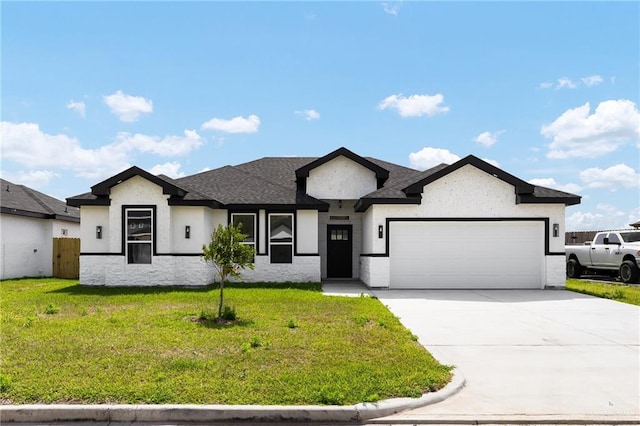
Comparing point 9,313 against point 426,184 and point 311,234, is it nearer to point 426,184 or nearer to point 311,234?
point 311,234

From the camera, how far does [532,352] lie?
730 cm

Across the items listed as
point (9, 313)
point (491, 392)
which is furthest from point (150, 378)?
point (9, 313)

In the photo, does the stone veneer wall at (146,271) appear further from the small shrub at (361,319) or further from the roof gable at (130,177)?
the small shrub at (361,319)

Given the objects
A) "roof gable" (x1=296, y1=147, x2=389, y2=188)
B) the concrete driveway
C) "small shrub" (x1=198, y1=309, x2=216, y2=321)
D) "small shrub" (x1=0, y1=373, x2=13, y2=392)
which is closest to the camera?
the concrete driveway

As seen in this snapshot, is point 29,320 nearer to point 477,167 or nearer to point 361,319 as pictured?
point 361,319

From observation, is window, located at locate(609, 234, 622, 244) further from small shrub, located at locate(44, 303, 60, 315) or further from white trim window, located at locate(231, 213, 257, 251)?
small shrub, located at locate(44, 303, 60, 315)

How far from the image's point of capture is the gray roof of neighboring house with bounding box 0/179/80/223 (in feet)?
63.3

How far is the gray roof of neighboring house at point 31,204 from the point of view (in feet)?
63.3

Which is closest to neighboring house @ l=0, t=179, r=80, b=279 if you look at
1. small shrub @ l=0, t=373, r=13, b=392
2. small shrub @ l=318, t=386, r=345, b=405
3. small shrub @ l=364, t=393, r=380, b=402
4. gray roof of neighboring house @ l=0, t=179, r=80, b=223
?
gray roof of neighboring house @ l=0, t=179, r=80, b=223

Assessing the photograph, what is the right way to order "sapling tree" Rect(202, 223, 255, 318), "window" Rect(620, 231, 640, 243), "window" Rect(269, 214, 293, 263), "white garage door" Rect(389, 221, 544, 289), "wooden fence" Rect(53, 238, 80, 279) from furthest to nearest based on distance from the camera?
"wooden fence" Rect(53, 238, 80, 279), "window" Rect(620, 231, 640, 243), "window" Rect(269, 214, 293, 263), "white garage door" Rect(389, 221, 544, 289), "sapling tree" Rect(202, 223, 255, 318)

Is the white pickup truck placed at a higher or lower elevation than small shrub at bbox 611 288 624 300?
higher

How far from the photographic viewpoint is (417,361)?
6.43 metres

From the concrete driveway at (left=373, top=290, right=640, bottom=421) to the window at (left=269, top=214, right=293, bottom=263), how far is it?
15.9 feet

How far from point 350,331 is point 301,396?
3.35 m
